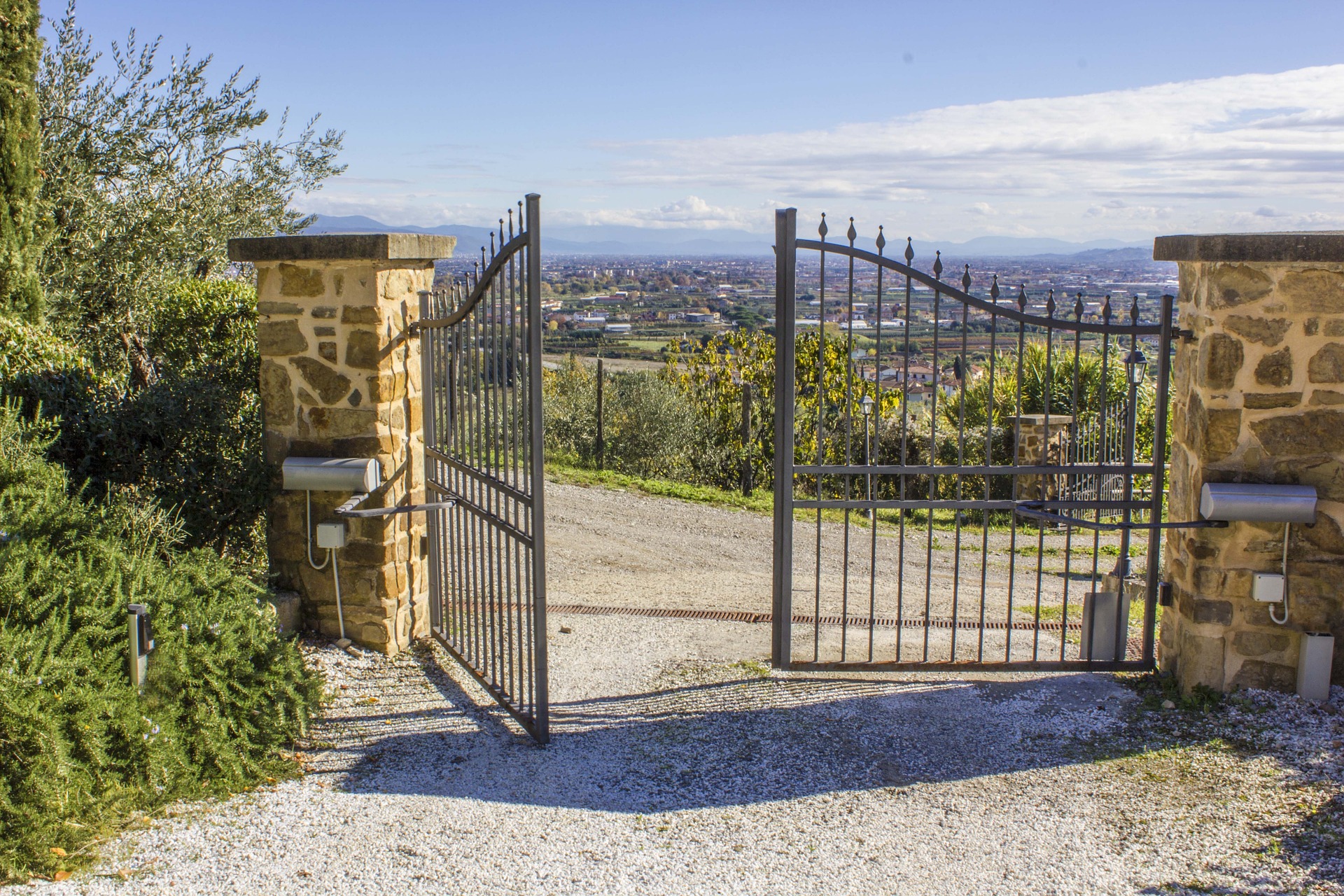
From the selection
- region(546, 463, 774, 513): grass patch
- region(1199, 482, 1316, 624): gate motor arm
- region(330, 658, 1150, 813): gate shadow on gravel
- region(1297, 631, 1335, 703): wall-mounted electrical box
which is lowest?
region(546, 463, 774, 513): grass patch

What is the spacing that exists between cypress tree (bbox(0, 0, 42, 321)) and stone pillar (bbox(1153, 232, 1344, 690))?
778cm

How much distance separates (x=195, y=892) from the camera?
3.39 metres

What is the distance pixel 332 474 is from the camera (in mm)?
5309

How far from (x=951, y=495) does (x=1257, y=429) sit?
8.99 m

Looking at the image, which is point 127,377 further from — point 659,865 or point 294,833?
point 659,865

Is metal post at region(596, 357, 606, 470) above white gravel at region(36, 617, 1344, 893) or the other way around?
above

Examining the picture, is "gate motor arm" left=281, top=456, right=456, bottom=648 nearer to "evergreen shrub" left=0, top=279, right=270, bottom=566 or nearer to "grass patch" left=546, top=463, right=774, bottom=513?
"evergreen shrub" left=0, top=279, right=270, bottom=566

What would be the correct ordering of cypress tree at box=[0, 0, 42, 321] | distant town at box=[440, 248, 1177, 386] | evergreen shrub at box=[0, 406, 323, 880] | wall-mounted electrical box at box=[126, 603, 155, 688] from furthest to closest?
cypress tree at box=[0, 0, 42, 321] < distant town at box=[440, 248, 1177, 386] < wall-mounted electrical box at box=[126, 603, 155, 688] < evergreen shrub at box=[0, 406, 323, 880]

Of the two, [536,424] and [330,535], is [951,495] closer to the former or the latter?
[330,535]

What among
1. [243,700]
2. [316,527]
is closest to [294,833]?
[243,700]

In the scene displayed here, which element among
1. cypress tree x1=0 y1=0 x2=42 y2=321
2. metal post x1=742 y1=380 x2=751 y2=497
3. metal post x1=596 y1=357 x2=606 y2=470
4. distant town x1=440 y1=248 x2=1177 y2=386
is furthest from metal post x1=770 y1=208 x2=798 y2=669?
metal post x1=596 y1=357 x2=606 y2=470

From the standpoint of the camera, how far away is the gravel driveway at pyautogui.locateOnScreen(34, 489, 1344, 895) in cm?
357

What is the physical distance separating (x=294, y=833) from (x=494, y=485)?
1.70 m

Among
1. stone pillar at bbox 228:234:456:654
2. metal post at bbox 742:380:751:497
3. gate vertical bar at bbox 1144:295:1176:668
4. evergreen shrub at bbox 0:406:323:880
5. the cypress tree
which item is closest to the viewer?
evergreen shrub at bbox 0:406:323:880
